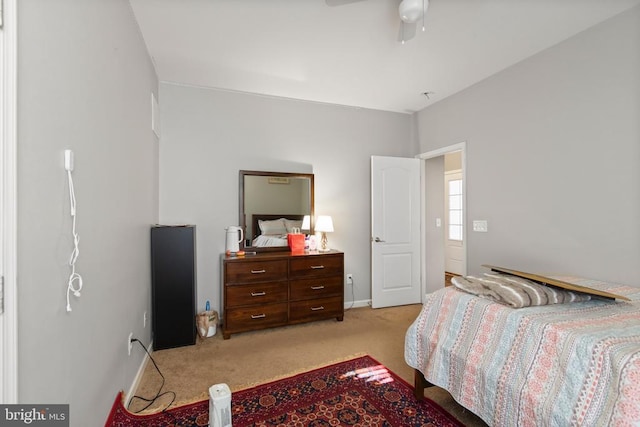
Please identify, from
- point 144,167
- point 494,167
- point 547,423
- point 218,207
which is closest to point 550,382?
point 547,423

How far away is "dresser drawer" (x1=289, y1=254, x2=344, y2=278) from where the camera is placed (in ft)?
10.7

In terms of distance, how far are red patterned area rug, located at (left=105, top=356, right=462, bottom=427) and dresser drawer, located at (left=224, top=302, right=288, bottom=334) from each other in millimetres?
934

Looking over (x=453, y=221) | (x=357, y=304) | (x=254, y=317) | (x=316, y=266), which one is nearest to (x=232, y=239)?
(x=254, y=317)

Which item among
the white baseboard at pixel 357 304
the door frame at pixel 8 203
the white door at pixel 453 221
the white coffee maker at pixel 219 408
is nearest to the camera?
the door frame at pixel 8 203

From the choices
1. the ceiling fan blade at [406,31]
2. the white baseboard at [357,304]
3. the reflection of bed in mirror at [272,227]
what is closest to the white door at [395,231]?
the white baseboard at [357,304]

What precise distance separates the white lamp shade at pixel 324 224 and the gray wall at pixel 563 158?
155cm

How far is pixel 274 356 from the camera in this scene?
8.59ft

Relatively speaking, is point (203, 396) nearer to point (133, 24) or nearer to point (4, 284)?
point (4, 284)

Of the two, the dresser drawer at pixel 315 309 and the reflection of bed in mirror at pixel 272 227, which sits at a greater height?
the reflection of bed in mirror at pixel 272 227

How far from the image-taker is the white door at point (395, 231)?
12.9 feet

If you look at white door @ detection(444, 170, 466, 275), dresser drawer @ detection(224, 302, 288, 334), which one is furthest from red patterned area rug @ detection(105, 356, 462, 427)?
white door @ detection(444, 170, 466, 275)

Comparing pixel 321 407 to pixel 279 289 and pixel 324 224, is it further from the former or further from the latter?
pixel 324 224

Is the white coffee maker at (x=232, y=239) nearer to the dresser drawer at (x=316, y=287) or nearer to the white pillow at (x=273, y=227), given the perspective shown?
the white pillow at (x=273, y=227)

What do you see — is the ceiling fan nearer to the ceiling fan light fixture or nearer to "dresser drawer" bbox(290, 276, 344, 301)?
the ceiling fan light fixture
